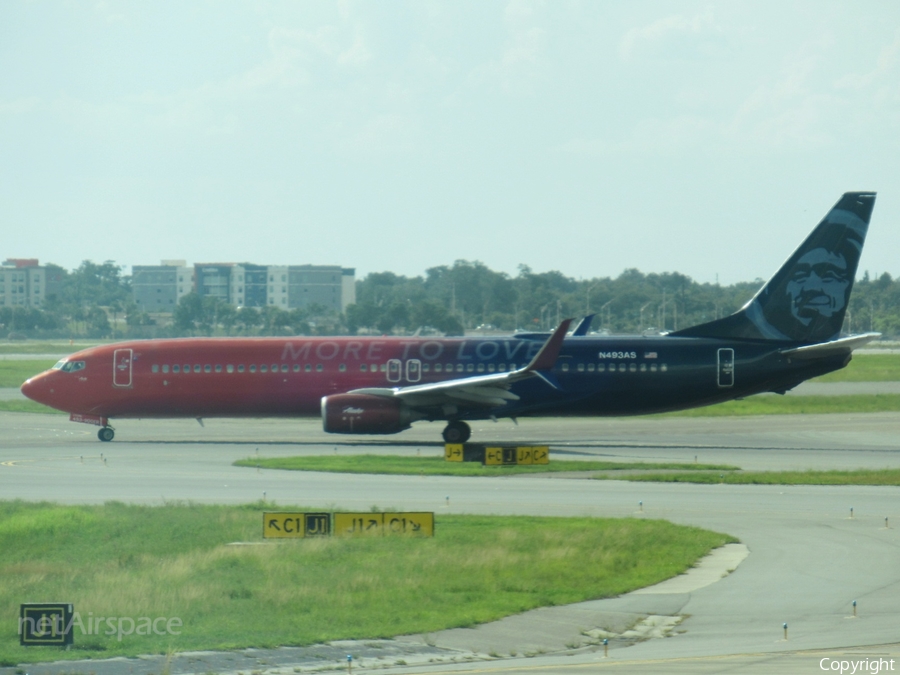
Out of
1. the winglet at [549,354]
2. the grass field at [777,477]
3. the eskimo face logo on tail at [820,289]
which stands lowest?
the grass field at [777,477]

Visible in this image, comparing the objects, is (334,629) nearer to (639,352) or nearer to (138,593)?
(138,593)

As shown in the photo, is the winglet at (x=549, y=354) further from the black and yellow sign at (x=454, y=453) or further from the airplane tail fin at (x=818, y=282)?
the airplane tail fin at (x=818, y=282)

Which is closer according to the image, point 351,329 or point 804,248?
point 804,248

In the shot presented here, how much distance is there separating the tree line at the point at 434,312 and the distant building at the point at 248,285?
5.91 m

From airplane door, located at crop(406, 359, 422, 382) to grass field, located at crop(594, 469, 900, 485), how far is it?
1152 cm

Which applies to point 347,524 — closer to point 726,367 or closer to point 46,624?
point 46,624

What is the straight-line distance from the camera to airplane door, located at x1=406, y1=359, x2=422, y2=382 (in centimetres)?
4453

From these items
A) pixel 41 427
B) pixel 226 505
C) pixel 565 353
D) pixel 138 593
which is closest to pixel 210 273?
pixel 41 427

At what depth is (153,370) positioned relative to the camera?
45.8m

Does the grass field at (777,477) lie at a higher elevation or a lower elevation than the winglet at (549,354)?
lower

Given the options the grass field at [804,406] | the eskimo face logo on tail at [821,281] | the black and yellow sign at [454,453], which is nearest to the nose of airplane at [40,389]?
the black and yellow sign at [454,453]

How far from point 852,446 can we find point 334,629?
3290 centimetres

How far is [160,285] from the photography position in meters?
169

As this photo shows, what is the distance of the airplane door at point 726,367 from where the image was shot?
43.3 meters
